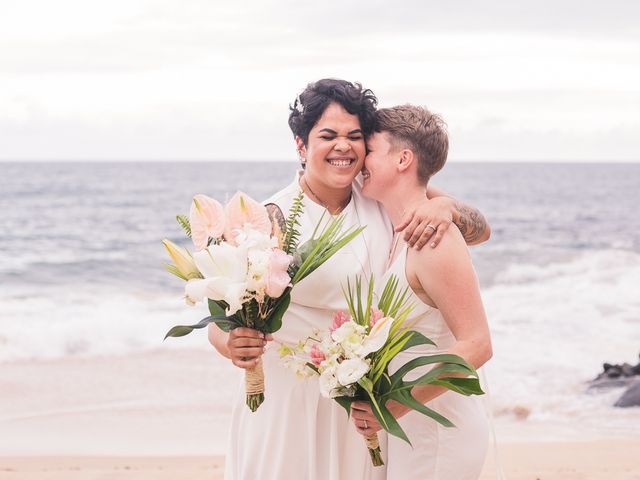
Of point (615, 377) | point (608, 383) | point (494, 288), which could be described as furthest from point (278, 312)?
point (494, 288)

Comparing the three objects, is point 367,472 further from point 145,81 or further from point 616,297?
point 145,81

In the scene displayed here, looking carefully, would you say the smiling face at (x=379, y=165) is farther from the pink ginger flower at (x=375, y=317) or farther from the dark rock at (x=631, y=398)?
the dark rock at (x=631, y=398)

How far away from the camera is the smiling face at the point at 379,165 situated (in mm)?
3602

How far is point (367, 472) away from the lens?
12.5 ft

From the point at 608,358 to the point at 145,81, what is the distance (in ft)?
130

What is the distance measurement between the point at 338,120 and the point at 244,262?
1.07 meters

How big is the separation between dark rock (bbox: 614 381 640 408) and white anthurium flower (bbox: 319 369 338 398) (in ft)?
25.5

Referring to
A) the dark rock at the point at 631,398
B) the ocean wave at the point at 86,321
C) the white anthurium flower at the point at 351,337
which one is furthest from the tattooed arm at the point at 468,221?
the ocean wave at the point at 86,321

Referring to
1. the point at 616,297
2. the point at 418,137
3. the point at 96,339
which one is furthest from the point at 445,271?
the point at 616,297

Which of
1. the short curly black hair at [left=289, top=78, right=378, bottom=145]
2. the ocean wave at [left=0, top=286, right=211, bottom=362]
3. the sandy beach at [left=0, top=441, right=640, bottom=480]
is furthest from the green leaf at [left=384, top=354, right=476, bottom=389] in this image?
the ocean wave at [left=0, top=286, right=211, bottom=362]

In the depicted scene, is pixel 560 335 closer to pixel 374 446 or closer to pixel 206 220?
pixel 374 446

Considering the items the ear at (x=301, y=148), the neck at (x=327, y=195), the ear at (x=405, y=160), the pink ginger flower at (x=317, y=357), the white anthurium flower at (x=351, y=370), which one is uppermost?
the ear at (x=301, y=148)

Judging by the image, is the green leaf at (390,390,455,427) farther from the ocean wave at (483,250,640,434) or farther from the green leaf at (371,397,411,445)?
the ocean wave at (483,250,640,434)

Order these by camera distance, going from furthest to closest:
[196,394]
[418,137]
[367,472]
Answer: [196,394] < [367,472] < [418,137]
